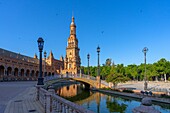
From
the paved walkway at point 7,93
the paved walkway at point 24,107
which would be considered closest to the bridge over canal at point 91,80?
the paved walkway at point 7,93

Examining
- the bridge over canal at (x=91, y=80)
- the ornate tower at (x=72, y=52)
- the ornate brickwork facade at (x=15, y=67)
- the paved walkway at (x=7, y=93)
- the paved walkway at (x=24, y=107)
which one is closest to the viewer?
the paved walkway at (x=24, y=107)

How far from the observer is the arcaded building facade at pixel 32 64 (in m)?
55.4

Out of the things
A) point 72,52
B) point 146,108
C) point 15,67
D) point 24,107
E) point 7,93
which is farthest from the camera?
point 72,52

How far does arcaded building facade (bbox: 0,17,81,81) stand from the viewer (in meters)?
55.4

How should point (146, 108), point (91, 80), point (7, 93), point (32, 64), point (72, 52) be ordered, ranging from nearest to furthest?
point (146, 108), point (7, 93), point (91, 80), point (32, 64), point (72, 52)

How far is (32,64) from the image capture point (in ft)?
246

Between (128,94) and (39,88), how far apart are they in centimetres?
1762

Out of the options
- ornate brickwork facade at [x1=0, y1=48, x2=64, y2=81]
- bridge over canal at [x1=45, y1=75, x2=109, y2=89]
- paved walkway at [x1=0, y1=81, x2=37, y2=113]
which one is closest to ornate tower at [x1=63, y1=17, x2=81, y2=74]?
ornate brickwork facade at [x1=0, y1=48, x2=64, y2=81]

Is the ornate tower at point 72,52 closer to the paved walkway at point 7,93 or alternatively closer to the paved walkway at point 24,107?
the paved walkway at point 7,93

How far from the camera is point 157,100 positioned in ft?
68.1

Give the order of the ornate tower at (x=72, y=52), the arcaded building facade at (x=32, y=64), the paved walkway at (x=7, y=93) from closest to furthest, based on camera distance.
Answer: the paved walkway at (x=7, y=93) < the arcaded building facade at (x=32, y=64) < the ornate tower at (x=72, y=52)

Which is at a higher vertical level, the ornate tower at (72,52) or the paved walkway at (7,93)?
the ornate tower at (72,52)

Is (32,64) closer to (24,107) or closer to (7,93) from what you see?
(7,93)

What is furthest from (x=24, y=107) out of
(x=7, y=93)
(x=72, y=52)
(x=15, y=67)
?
(x=72, y=52)
